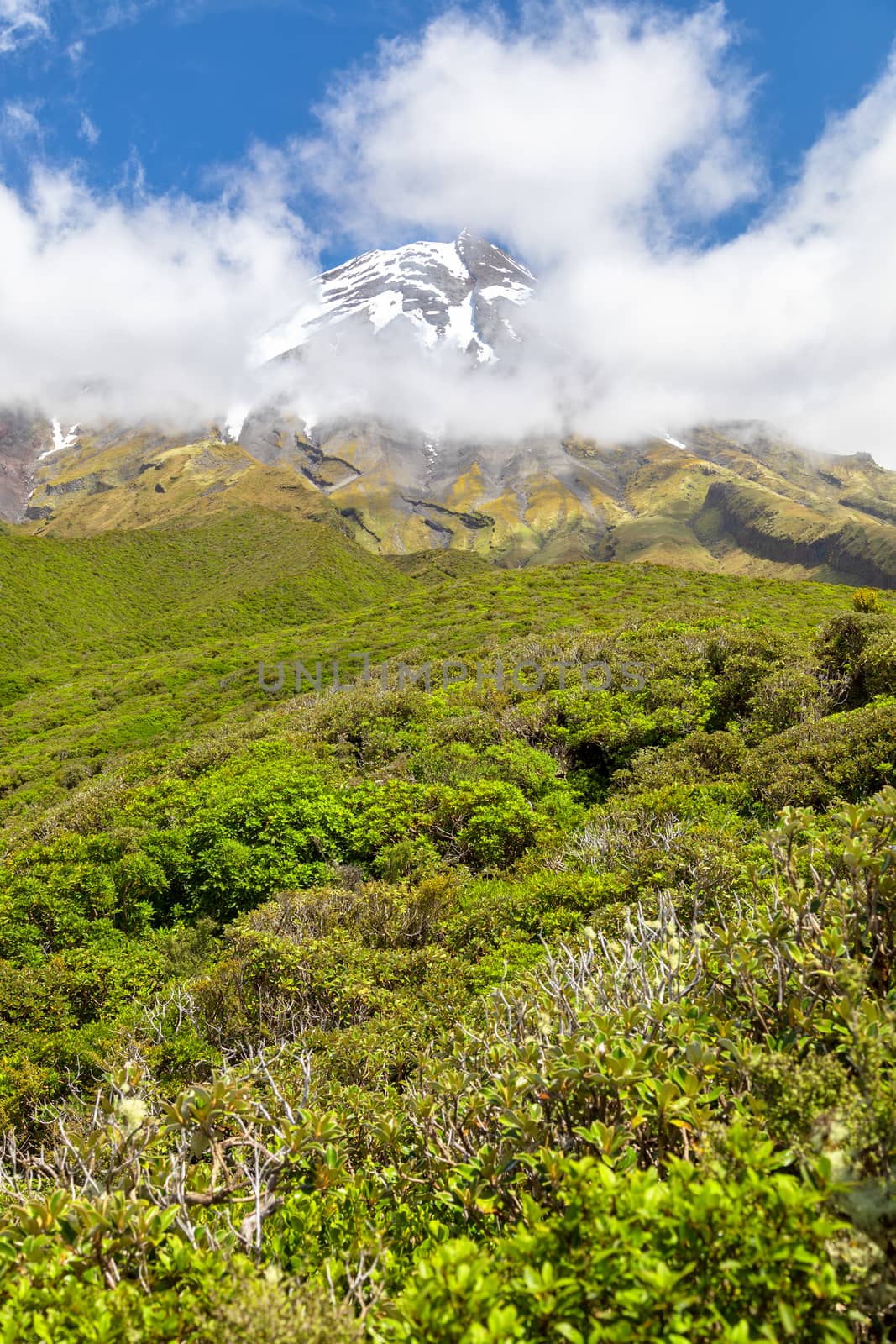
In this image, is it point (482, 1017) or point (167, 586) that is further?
point (167, 586)

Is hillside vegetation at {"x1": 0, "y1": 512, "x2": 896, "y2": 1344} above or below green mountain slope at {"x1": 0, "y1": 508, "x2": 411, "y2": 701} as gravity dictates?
below

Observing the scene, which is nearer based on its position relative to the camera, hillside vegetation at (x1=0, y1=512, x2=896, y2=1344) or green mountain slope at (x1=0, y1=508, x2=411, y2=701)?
hillside vegetation at (x1=0, y1=512, x2=896, y2=1344)

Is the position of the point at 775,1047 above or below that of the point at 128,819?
above

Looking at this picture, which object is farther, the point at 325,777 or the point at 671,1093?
the point at 325,777

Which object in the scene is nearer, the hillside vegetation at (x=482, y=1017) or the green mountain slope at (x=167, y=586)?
the hillside vegetation at (x=482, y=1017)

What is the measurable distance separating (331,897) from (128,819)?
22.0ft

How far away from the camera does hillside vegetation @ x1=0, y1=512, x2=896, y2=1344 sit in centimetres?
212

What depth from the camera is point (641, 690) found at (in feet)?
55.9

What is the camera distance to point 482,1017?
19.7 ft

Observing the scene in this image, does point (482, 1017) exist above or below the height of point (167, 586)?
below

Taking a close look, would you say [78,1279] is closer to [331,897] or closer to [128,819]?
[331,897]

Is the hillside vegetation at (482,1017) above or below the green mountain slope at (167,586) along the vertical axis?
below

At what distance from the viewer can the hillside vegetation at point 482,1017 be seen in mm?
2121

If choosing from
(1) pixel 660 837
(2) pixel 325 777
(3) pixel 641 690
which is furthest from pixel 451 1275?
(3) pixel 641 690
